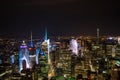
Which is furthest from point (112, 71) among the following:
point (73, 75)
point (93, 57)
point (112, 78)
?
point (93, 57)

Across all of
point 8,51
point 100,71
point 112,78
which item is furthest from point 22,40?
point 112,78

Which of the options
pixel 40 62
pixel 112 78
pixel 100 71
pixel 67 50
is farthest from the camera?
pixel 67 50

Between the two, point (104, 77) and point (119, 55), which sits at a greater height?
point (119, 55)

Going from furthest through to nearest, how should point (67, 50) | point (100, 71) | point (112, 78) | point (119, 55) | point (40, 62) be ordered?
1. point (67, 50)
2. point (40, 62)
3. point (119, 55)
4. point (100, 71)
5. point (112, 78)

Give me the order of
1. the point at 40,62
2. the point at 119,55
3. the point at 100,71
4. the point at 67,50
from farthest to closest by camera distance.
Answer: the point at 67,50, the point at 40,62, the point at 119,55, the point at 100,71

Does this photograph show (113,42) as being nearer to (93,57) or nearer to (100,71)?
(93,57)

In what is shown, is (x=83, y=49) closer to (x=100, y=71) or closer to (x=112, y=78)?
(x=100, y=71)

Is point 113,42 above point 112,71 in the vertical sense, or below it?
above

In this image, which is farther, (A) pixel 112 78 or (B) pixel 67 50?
(B) pixel 67 50

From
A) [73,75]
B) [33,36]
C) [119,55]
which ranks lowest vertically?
[73,75]
